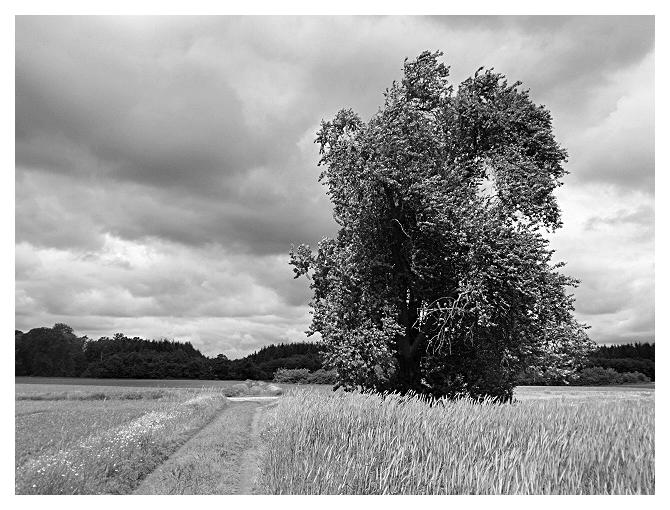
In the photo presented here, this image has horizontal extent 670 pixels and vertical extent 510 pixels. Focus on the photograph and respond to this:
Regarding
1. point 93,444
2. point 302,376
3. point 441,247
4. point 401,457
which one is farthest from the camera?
point 302,376

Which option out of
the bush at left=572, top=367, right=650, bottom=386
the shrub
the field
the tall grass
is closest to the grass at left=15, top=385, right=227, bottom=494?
the field

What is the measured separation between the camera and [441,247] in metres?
22.0

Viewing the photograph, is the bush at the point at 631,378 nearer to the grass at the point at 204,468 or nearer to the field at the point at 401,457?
the field at the point at 401,457

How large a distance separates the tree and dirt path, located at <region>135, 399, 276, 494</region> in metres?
5.22

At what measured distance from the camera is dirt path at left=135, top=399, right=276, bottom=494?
12.6 meters

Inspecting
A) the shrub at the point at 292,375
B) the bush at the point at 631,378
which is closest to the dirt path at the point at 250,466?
the bush at the point at 631,378

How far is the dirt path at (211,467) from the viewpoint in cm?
1262

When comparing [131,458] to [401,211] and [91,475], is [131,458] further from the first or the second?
[401,211]

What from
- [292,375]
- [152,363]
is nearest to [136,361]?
[152,363]

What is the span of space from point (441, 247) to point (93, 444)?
616 inches

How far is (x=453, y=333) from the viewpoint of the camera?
22.2 m

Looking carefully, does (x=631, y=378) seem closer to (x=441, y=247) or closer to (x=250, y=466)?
(x=441, y=247)

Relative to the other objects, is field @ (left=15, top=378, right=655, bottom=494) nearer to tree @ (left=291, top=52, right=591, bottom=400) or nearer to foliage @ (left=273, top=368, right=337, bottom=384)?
tree @ (left=291, top=52, right=591, bottom=400)

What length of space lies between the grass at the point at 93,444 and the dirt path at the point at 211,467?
50cm
